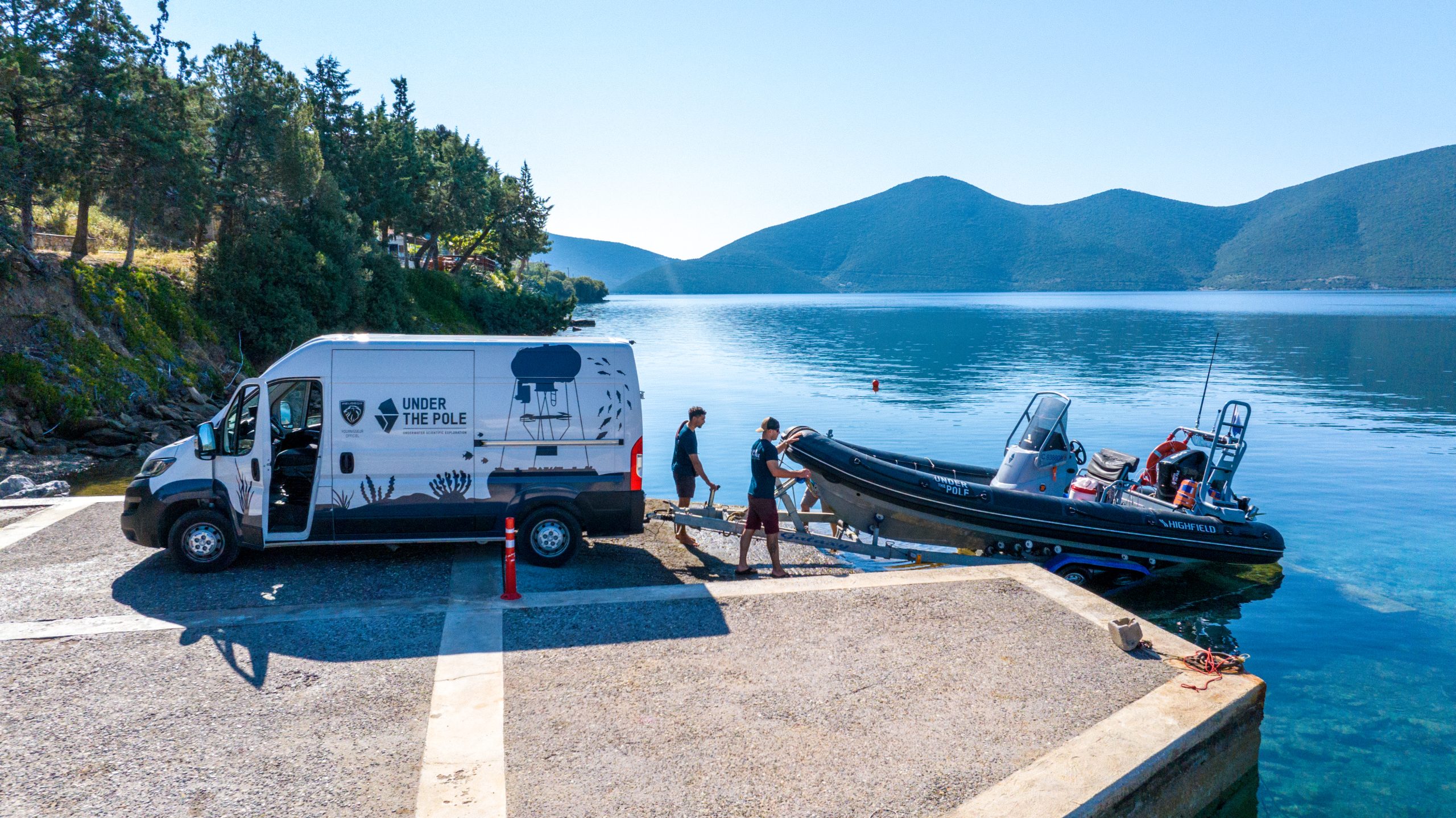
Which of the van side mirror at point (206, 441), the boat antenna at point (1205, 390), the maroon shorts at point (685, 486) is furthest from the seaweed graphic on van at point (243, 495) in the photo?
the boat antenna at point (1205, 390)

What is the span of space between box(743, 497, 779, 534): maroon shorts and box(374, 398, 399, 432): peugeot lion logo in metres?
4.22

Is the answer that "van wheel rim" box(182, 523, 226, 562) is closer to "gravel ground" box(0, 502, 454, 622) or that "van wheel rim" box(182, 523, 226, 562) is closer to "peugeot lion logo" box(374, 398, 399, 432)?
"gravel ground" box(0, 502, 454, 622)

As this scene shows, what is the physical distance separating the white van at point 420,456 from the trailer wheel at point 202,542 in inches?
0.6

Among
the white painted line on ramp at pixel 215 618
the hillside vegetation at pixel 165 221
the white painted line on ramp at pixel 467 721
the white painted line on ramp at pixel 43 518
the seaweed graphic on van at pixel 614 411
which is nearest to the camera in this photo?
the white painted line on ramp at pixel 467 721

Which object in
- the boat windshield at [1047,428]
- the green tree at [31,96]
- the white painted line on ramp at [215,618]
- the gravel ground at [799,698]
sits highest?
the green tree at [31,96]

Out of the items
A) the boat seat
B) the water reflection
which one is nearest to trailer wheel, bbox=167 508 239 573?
the water reflection

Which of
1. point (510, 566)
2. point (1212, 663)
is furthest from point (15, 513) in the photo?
point (1212, 663)

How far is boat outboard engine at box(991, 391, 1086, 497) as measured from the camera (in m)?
14.3

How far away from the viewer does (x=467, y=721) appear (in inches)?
262

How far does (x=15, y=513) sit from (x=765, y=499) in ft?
36.5

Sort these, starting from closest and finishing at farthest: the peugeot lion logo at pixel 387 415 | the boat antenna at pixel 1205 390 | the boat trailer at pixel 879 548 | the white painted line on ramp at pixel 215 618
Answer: the white painted line on ramp at pixel 215 618 → the peugeot lion logo at pixel 387 415 → the boat trailer at pixel 879 548 → the boat antenna at pixel 1205 390

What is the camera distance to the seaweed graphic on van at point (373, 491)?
996 cm

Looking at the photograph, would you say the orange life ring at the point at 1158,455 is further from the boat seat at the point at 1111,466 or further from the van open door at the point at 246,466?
the van open door at the point at 246,466

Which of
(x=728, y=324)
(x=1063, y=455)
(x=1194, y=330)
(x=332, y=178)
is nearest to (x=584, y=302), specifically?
(x=728, y=324)
